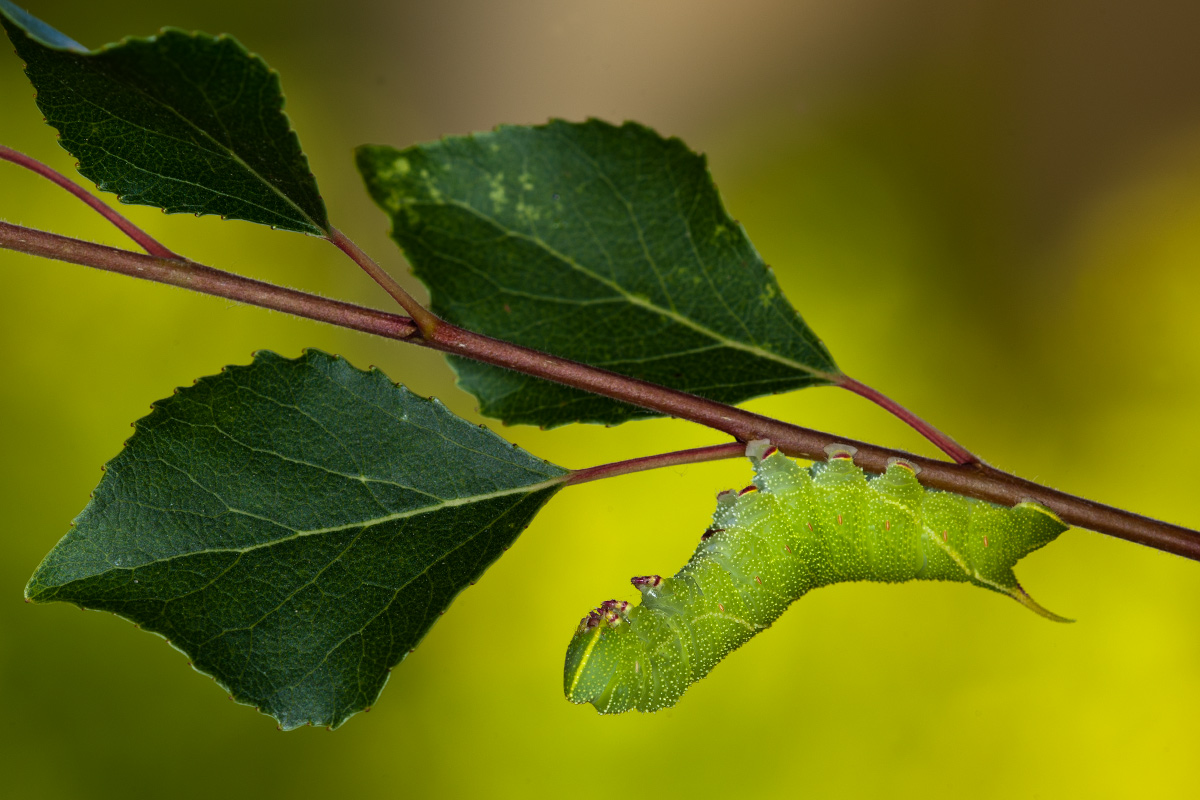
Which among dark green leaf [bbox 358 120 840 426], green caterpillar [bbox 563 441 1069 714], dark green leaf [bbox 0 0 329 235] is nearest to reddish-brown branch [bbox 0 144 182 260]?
dark green leaf [bbox 0 0 329 235]

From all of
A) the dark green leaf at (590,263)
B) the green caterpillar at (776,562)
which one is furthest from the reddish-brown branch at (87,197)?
the green caterpillar at (776,562)

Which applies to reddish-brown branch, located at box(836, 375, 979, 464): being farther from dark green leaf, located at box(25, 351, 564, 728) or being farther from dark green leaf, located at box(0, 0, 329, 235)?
dark green leaf, located at box(0, 0, 329, 235)

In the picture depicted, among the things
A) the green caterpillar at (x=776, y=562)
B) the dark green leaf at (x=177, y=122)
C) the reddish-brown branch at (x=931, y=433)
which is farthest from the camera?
the green caterpillar at (x=776, y=562)

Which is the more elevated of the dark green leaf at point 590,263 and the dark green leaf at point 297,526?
the dark green leaf at point 590,263

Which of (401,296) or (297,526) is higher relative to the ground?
(401,296)

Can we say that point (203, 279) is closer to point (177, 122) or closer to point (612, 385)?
point (177, 122)

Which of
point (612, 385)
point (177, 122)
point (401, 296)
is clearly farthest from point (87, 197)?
point (612, 385)

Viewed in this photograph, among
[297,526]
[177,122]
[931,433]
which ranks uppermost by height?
[931,433]

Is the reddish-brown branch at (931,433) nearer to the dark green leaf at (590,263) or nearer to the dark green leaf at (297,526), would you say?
the dark green leaf at (590,263)
